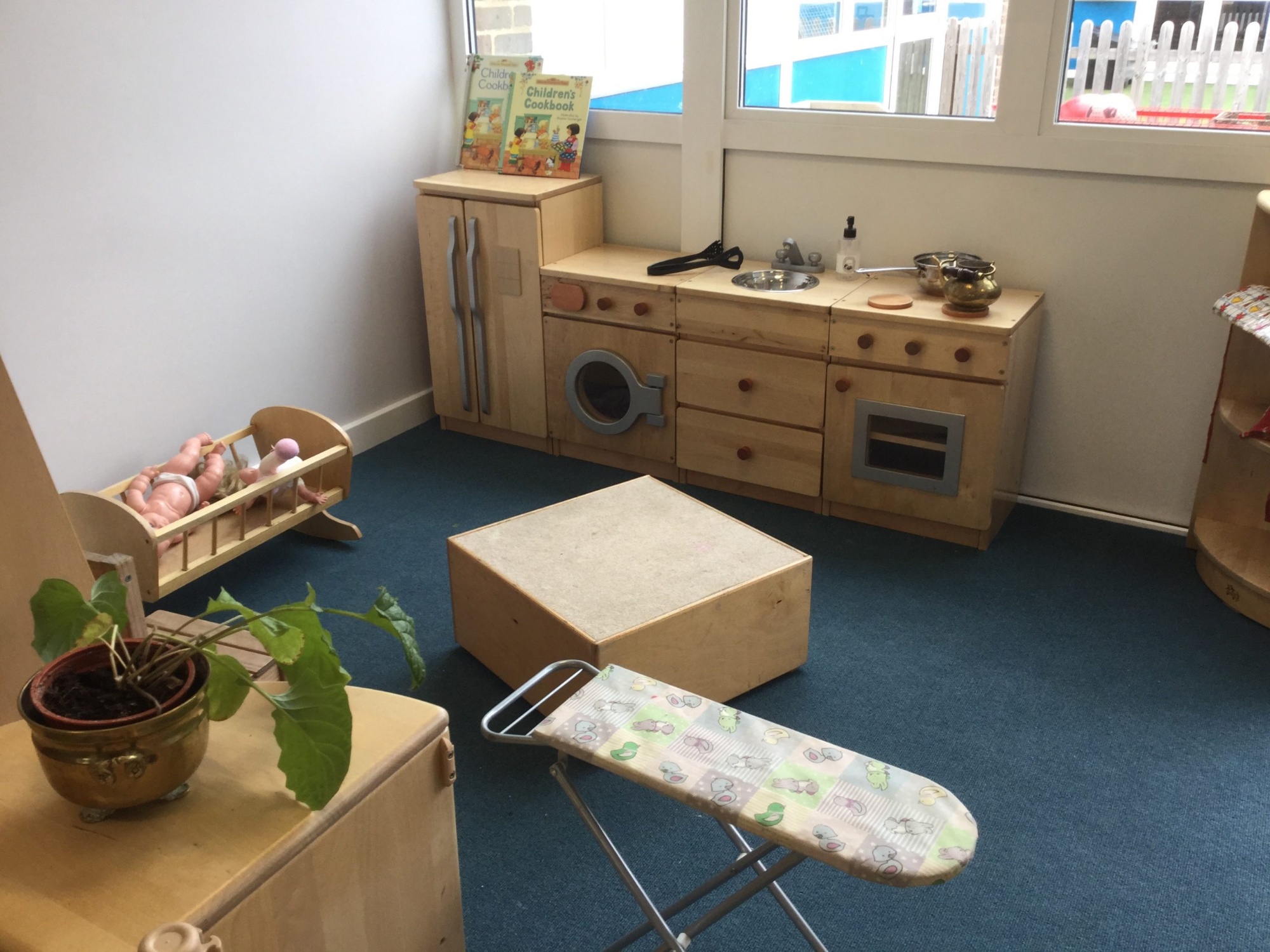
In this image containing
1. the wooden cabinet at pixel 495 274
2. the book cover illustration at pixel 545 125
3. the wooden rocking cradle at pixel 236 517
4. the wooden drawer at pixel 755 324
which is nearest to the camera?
the wooden rocking cradle at pixel 236 517

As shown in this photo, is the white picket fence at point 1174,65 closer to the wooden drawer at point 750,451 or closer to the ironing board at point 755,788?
the wooden drawer at point 750,451

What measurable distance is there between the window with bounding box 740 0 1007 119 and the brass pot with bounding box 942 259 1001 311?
55 cm

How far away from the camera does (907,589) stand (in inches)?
121

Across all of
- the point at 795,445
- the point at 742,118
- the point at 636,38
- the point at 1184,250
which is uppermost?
the point at 636,38

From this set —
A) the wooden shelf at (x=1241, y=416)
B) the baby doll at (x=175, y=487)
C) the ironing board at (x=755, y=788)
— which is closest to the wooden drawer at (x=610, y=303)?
the baby doll at (x=175, y=487)

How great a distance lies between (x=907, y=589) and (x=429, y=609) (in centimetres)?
134

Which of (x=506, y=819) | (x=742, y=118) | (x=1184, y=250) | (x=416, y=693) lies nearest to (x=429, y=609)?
(x=416, y=693)

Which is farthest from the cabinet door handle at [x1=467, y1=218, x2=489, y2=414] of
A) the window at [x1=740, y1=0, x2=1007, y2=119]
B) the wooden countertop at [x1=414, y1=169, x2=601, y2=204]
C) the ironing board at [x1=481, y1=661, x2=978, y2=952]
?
the ironing board at [x1=481, y1=661, x2=978, y2=952]

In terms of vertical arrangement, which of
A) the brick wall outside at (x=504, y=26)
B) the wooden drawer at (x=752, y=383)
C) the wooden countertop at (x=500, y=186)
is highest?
the brick wall outside at (x=504, y=26)

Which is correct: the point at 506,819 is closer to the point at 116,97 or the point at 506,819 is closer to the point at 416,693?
the point at 416,693

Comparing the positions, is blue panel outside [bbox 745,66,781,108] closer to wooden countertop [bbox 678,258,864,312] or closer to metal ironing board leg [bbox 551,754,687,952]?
wooden countertop [bbox 678,258,864,312]

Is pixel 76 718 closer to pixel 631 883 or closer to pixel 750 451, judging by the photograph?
pixel 631 883

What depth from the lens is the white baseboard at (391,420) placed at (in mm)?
4035

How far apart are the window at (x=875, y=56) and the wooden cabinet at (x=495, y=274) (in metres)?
0.76
